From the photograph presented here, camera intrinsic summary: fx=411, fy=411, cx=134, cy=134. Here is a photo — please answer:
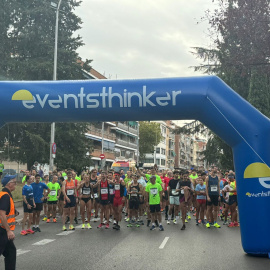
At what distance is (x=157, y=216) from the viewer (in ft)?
46.7

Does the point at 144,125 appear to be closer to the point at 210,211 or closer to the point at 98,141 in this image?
the point at 98,141

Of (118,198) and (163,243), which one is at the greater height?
(118,198)

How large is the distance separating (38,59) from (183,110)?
26.0 metres

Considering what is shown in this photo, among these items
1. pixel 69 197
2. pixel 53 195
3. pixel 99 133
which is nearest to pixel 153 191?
pixel 69 197

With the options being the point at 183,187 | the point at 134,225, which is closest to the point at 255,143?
the point at 183,187

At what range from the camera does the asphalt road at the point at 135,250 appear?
27.5 feet

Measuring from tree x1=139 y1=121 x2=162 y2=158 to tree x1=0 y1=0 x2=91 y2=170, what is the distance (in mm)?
50972

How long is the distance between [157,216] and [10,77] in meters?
22.7

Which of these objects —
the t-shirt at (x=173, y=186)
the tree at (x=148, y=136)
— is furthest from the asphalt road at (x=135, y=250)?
the tree at (x=148, y=136)

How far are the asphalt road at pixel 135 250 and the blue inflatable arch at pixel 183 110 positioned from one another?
1.03m

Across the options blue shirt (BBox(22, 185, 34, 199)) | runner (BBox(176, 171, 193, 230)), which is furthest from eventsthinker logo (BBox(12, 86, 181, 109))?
runner (BBox(176, 171, 193, 230))

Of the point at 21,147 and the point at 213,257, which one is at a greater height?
the point at 21,147

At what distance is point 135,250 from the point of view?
32.8 feet

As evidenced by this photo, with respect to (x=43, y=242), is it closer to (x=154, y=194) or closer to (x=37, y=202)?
(x=37, y=202)
